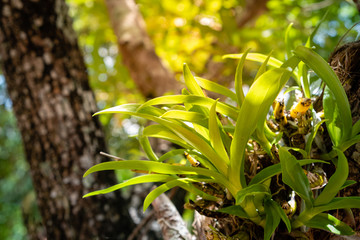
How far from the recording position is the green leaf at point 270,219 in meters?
0.27

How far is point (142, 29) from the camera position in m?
1.51

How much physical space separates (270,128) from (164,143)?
30.1 inches

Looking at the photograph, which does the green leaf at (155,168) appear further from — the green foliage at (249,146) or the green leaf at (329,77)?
the green leaf at (329,77)

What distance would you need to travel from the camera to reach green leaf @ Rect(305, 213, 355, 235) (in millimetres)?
276

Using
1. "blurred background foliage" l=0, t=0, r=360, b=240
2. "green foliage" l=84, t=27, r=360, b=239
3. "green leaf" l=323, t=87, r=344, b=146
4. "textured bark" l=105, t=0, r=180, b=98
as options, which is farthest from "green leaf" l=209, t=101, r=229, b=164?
"textured bark" l=105, t=0, r=180, b=98

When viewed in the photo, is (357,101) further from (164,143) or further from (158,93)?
(158,93)

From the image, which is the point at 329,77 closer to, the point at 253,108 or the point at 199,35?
the point at 253,108

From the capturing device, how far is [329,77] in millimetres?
285

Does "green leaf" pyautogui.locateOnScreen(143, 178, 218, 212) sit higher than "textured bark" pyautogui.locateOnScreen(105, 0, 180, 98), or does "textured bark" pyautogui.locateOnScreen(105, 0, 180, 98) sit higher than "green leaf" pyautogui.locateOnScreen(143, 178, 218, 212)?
"textured bark" pyautogui.locateOnScreen(105, 0, 180, 98)

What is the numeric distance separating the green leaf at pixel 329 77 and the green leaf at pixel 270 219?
95 millimetres

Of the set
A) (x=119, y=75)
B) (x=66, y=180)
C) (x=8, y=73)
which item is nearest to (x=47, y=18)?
(x=8, y=73)

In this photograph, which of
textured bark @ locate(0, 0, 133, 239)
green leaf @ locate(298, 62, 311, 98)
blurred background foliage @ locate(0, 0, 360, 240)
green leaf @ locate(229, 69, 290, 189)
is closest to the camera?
green leaf @ locate(229, 69, 290, 189)

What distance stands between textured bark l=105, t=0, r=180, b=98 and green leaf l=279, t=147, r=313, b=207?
107cm

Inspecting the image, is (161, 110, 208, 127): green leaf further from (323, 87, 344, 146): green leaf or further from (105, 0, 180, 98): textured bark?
(105, 0, 180, 98): textured bark
